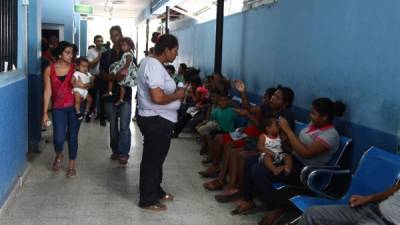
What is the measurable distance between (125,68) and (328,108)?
7.77 ft

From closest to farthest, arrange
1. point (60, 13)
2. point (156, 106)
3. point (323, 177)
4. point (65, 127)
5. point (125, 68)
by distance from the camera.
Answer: point (323, 177) → point (156, 106) → point (65, 127) → point (125, 68) → point (60, 13)

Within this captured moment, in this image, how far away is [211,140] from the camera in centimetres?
510

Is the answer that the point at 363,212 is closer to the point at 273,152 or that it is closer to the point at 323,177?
the point at 323,177

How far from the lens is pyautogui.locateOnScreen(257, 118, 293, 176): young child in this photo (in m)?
3.34

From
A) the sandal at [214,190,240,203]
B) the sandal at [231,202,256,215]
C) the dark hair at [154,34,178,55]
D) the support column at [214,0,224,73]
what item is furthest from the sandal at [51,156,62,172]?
the support column at [214,0,224,73]

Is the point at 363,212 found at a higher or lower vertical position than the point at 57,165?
higher

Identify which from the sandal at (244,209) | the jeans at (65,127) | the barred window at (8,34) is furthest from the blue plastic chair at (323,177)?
the barred window at (8,34)

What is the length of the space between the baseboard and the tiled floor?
0.11 feet

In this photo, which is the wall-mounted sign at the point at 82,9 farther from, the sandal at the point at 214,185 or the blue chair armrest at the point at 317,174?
the blue chair armrest at the point at 317,174

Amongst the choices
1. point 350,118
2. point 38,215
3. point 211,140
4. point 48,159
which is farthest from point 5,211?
point 350,118

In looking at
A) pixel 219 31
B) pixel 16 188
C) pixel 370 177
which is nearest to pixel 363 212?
pixel 370 177

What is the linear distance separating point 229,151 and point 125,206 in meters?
1.09

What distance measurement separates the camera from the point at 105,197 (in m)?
3.93

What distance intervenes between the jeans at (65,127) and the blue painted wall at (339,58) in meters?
2.22
